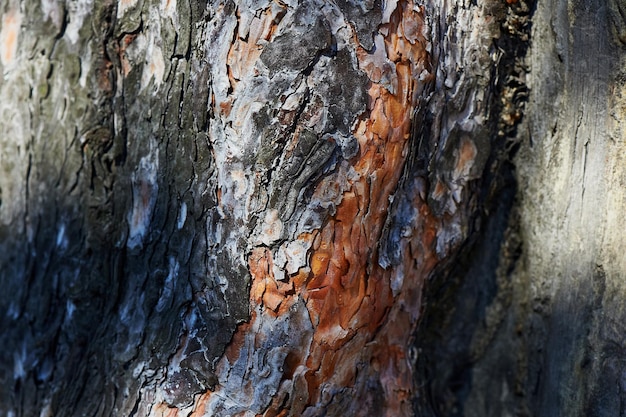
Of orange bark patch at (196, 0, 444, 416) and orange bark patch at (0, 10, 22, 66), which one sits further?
orange bark patch at (0, 10, 22, 66)

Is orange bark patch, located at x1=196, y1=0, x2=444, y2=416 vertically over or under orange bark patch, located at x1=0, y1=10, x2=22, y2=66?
under

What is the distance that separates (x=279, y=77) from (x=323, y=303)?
424 mm

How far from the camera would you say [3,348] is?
1475 mm

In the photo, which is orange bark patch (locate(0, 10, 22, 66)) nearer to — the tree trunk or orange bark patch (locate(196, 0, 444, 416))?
the tree trunk

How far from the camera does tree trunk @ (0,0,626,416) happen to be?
3.92 feet

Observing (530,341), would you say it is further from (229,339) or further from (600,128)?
(229,339)

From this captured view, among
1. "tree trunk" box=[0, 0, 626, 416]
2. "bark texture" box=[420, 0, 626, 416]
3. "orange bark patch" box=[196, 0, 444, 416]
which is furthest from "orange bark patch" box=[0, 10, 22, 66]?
"bark texture" box=[420, 0, 626, 416]

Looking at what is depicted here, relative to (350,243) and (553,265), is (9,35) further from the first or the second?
(553,265)

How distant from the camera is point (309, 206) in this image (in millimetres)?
1197

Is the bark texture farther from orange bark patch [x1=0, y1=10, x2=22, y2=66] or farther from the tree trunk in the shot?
orange bark patch [x1=0, y1=10, x2=22, y2=66]

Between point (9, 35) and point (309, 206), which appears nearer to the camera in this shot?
point (309, 206)

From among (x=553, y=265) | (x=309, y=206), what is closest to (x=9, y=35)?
(x=309, y=206)

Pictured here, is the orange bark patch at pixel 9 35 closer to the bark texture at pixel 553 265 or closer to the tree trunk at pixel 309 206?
the tree trunk at pixel 309 206

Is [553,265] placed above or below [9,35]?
below
